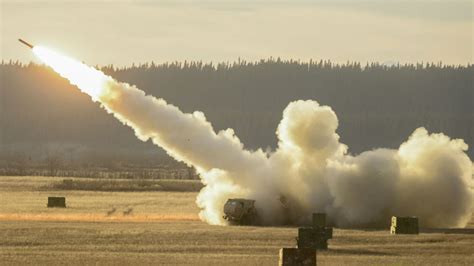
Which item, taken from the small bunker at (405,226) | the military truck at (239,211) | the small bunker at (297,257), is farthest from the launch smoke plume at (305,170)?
the small bunker at (297,257)

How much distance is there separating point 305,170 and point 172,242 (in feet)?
58.1

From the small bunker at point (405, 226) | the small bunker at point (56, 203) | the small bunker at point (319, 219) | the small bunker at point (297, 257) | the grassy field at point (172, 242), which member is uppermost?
the small bunker at point (56, 203)

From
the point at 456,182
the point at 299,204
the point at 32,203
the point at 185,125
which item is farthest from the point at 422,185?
the point at 32,203

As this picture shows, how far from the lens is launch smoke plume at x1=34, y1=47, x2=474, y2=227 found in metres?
73.4

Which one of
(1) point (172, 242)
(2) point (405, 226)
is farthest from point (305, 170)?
(1) point (172, 242)

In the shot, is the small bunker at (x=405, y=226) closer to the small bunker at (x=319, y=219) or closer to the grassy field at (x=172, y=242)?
Result: the grassy field at (x=172, y=242)

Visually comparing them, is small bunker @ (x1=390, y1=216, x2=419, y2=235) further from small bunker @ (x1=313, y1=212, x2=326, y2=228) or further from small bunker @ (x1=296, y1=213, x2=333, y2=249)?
small bunker @ (x1=296, y1=213, x2=333, y2=249)

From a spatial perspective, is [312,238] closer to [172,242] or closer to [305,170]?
[172,242]

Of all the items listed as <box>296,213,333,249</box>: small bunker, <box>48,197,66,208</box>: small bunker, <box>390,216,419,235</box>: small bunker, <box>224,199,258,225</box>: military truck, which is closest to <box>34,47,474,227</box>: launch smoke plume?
<box>224,199,258,225</box>: military truck

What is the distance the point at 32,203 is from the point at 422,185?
93.0 feet

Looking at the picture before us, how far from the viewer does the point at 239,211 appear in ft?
237

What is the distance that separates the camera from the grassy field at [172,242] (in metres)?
52.5

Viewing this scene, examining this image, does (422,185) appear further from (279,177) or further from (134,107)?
(134,107)

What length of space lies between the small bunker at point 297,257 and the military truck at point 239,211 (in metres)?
26.2
